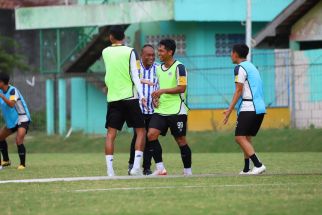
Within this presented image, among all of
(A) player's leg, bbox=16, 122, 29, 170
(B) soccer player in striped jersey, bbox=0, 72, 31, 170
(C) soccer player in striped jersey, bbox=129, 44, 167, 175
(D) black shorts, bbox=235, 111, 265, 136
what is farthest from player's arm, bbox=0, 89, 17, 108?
(D) black shorts, bbox=235, 111, 265, 136

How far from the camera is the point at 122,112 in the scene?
14.7 m

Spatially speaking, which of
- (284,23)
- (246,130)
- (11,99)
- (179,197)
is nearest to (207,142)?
Result: (284,23)

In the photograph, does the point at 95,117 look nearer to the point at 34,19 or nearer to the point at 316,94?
the point at 34,19

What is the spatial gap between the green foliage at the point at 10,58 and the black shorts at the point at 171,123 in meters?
30.3

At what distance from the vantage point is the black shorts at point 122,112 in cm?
1462

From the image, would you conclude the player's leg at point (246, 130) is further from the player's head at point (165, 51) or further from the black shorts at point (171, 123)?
the player's head at point (165, 51)

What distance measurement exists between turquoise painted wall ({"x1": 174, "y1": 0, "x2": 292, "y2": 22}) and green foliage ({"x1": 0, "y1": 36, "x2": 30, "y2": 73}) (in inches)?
445

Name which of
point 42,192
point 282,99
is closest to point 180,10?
point 282,99

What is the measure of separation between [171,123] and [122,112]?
2.47 feet

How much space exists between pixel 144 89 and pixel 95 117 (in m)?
23.7

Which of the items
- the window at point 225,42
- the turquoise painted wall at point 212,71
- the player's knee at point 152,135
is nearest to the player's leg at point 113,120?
the player's knee at point 152,135

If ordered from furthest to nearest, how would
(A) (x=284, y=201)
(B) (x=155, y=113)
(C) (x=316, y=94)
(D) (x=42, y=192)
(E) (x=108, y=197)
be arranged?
(C) (x=316, y=94), (B) (x=155, y=113), (D) (x=42, y=192), (E) (x=108, y=197), (A) (x=284, y=201)

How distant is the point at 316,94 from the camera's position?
31.6 metres

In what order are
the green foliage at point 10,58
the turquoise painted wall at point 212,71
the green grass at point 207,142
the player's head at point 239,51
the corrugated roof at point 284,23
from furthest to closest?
the green foliage at point 10,58, the turquoise painted wall at point 212,71, the corrugated roof at point 284,23, the green grass at point 207,142, the player's head at point 239,51
